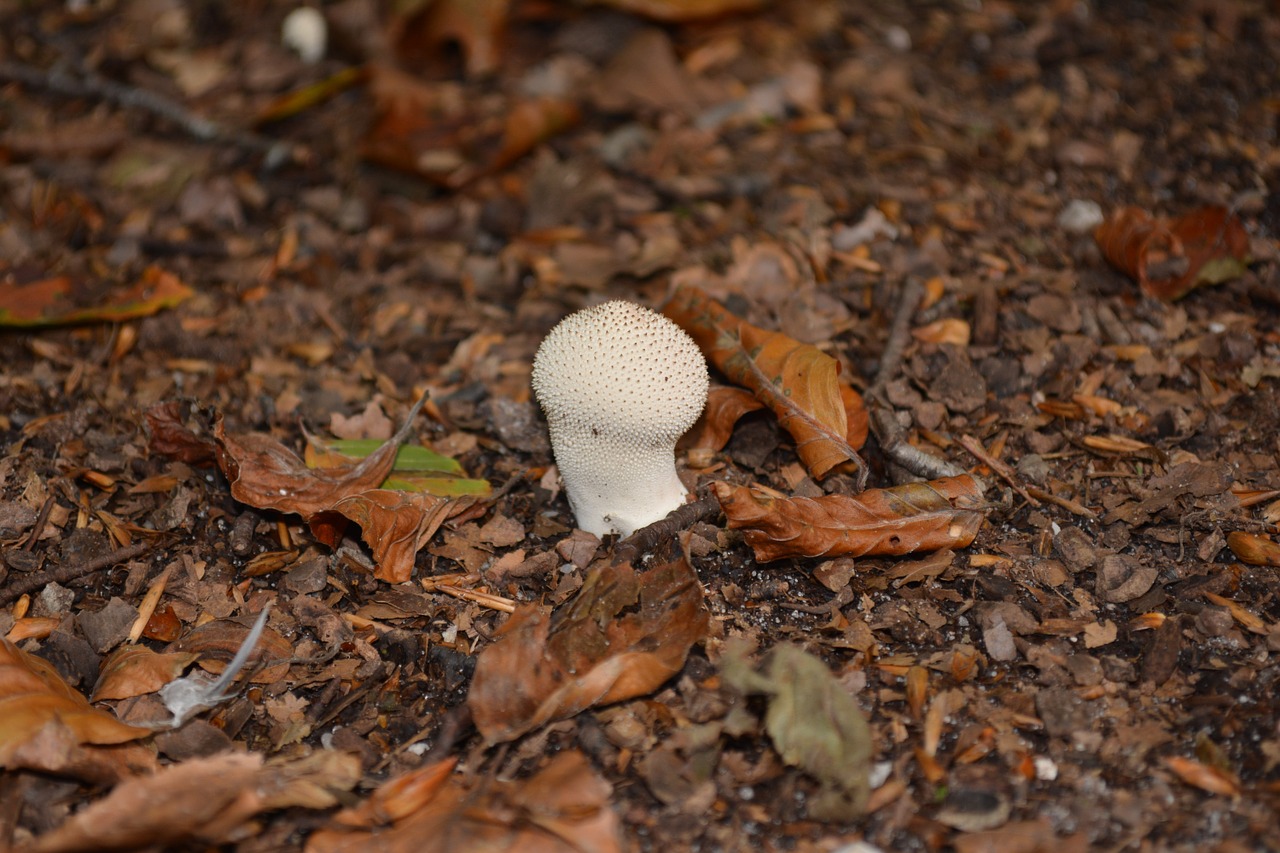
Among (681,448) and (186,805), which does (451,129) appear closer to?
(681,448)

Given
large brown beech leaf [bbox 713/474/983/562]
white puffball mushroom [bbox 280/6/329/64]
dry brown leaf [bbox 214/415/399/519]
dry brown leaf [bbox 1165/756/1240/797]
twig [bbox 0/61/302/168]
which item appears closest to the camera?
dry brown leaf [bbox 1165/756/1240/797]

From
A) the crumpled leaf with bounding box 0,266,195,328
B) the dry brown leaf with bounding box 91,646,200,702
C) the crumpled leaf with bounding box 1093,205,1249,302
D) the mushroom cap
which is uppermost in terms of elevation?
the mushroom cap

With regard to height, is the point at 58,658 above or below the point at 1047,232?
below

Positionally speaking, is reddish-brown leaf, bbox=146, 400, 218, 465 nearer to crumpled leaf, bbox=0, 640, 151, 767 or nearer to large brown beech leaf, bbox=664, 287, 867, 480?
crumpled leaf, bbox=0, 640, 151, 767

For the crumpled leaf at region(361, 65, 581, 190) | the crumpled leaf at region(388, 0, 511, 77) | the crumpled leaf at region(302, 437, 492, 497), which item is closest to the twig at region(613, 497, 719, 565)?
the crumpled leaf at region(302, 437, 492, 497)

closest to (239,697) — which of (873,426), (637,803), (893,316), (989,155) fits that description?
(637,803)

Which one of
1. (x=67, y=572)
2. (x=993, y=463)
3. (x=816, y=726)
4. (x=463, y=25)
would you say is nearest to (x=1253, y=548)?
(x=993, y=463)

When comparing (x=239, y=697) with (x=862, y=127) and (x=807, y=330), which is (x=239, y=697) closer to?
(x=807, y=330)
